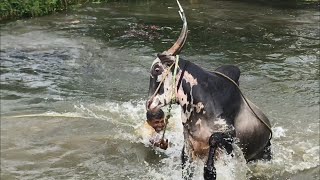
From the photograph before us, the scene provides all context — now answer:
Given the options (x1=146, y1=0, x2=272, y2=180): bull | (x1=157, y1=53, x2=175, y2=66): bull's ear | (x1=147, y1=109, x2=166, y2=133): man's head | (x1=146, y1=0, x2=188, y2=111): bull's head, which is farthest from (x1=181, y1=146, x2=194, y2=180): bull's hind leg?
(x1=157, y1=53, x2=175, y2=66): bull's ear

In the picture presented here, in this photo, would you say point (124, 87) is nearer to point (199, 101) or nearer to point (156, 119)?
point (156, 119)

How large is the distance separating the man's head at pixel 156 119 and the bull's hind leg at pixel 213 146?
58 centimetres

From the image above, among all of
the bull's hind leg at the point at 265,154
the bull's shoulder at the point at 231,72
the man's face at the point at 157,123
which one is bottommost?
the bull's hind leg at the point at 265,154

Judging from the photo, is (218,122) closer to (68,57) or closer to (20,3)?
(68,57)

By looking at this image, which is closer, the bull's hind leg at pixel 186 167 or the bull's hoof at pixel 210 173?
the bull's hoof at pixel 210 173

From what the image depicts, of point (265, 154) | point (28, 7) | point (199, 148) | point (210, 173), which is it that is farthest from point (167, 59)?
point (28, 7)

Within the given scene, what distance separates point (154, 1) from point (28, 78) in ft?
42.0

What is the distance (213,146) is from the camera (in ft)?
14.3

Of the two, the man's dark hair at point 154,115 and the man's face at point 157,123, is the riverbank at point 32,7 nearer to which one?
the man's face at point 157,123

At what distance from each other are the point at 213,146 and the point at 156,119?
2.15 feet

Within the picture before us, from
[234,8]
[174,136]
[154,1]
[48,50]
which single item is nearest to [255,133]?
[174,136]

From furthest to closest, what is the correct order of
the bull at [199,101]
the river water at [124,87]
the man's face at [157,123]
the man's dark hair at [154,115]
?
the river water at [124,87] < the man's face at [157,123] < the man's dark hair at [154,115] < the bull at [199,101]

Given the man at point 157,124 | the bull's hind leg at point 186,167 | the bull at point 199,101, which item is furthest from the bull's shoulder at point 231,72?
the bull's hind leg at point 186,167

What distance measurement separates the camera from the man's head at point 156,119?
4.62 m
